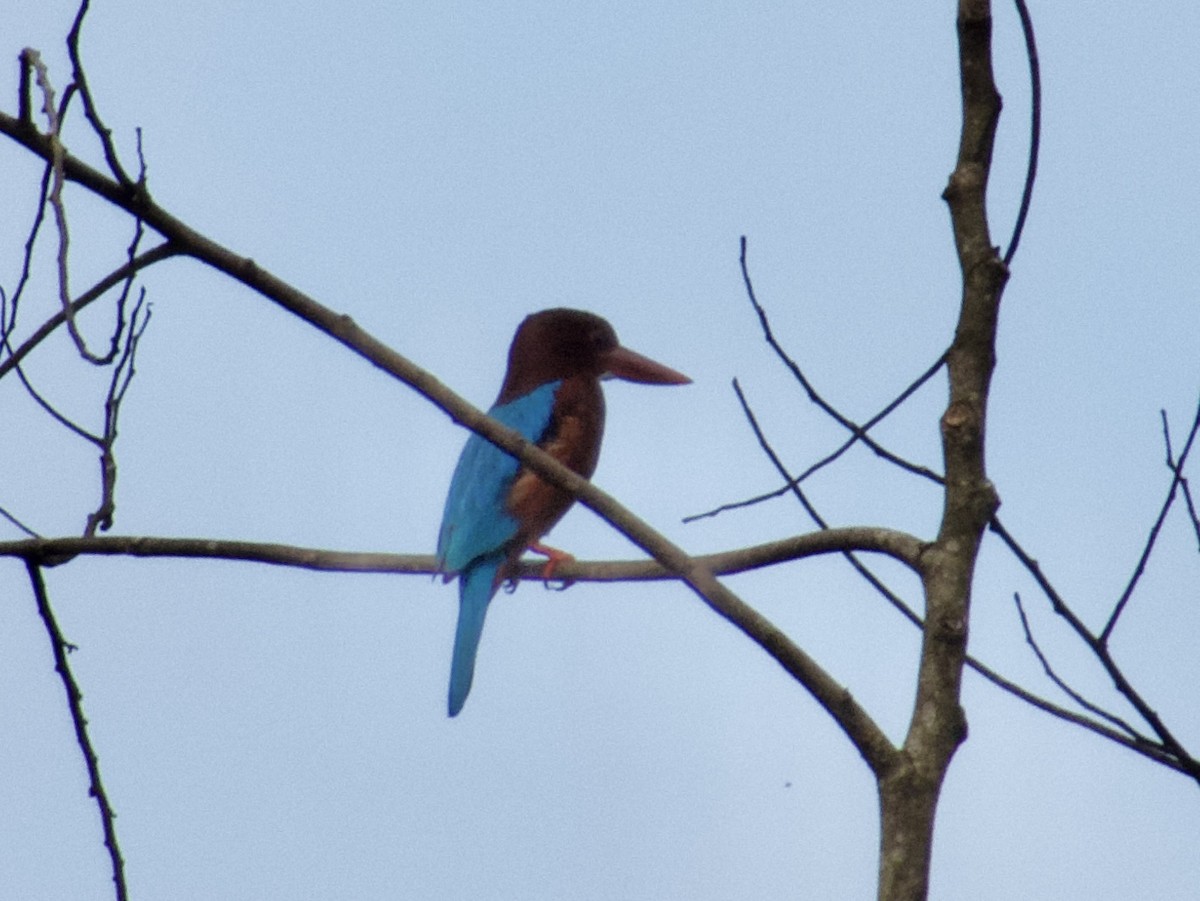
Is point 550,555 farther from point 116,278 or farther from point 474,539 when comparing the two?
point 116,278

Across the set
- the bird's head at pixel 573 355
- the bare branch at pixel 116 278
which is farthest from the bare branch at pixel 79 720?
the bird's head at pixel 573 355

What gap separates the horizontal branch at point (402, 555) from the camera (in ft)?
7.46

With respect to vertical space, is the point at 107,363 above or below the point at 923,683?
above

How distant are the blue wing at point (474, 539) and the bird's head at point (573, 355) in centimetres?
56

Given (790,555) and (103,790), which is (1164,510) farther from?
(103,790)

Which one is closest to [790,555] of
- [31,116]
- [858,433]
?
[858,433]

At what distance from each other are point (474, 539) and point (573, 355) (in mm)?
1276

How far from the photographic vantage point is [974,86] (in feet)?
7.18

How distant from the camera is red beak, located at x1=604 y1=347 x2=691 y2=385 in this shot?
6.07 m

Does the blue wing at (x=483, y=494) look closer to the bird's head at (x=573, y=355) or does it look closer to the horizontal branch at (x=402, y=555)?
the bird's head at (x=573, y=355)

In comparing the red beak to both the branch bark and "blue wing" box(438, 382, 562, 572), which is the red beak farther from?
the branch bark

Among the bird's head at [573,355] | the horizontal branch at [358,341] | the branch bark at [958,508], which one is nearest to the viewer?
the branch bark at [958,508]

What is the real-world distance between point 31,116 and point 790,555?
47.0 inches

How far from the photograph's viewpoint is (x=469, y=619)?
4910 mm
